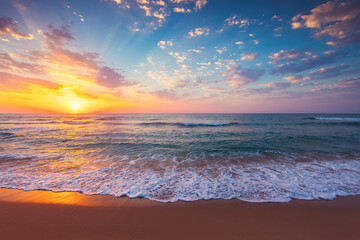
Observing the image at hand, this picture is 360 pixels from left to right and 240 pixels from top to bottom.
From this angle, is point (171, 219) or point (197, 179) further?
point (197, 179)

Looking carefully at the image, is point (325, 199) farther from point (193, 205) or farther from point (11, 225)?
point (11, 225)

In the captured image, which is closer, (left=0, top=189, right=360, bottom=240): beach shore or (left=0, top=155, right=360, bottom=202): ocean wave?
(left=0, top=189, right=360, bottom=240): beach shore

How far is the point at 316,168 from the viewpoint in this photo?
20.0ft

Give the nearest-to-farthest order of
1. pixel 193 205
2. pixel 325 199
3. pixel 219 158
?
pixel 193 205 < pixel 325 199 < pixel 219 158

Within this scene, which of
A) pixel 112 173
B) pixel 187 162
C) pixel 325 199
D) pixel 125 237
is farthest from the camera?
pixel 187 162

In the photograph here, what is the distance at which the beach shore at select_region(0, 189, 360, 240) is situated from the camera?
2650 millimetres

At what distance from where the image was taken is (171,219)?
3.06 m

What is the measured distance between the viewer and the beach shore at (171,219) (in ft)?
8.70

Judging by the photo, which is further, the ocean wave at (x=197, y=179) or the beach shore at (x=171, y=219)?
the ocean wave at (x=197, y=179)

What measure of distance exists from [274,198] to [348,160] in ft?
23.8

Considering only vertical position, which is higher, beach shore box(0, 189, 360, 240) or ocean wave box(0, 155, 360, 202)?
beach shore box(0, 189, 360, 240)

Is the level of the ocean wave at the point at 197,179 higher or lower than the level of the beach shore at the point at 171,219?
lower

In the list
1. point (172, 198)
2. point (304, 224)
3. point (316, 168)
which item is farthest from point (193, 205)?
point (316, 168)

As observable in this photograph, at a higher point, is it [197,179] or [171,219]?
[171,219]
